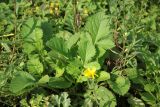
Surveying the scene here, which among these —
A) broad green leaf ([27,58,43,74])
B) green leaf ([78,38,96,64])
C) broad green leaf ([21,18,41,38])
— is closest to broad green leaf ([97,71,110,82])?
green leaf ([78,38,96,64])

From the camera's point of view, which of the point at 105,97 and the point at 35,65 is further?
the point at 35,65

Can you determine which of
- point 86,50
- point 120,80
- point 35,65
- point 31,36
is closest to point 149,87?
point 120,80

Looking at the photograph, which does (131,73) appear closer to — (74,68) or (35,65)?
(74,68)

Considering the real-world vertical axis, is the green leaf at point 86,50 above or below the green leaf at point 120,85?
above

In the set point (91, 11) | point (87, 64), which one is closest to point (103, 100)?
point (87, 64)

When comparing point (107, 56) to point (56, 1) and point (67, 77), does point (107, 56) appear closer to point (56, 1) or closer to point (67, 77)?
point (67, 77)

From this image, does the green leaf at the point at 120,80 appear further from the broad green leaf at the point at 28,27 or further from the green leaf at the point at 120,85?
the broad green leaf at the point at 28,27

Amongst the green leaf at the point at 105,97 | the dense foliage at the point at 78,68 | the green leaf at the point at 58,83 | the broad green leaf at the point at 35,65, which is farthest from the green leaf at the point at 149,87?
the broad green leaf at the point at 35,65

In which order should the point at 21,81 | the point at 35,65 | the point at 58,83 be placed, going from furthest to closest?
the point at 35,65
the point at 58,83
the point at 21,81
